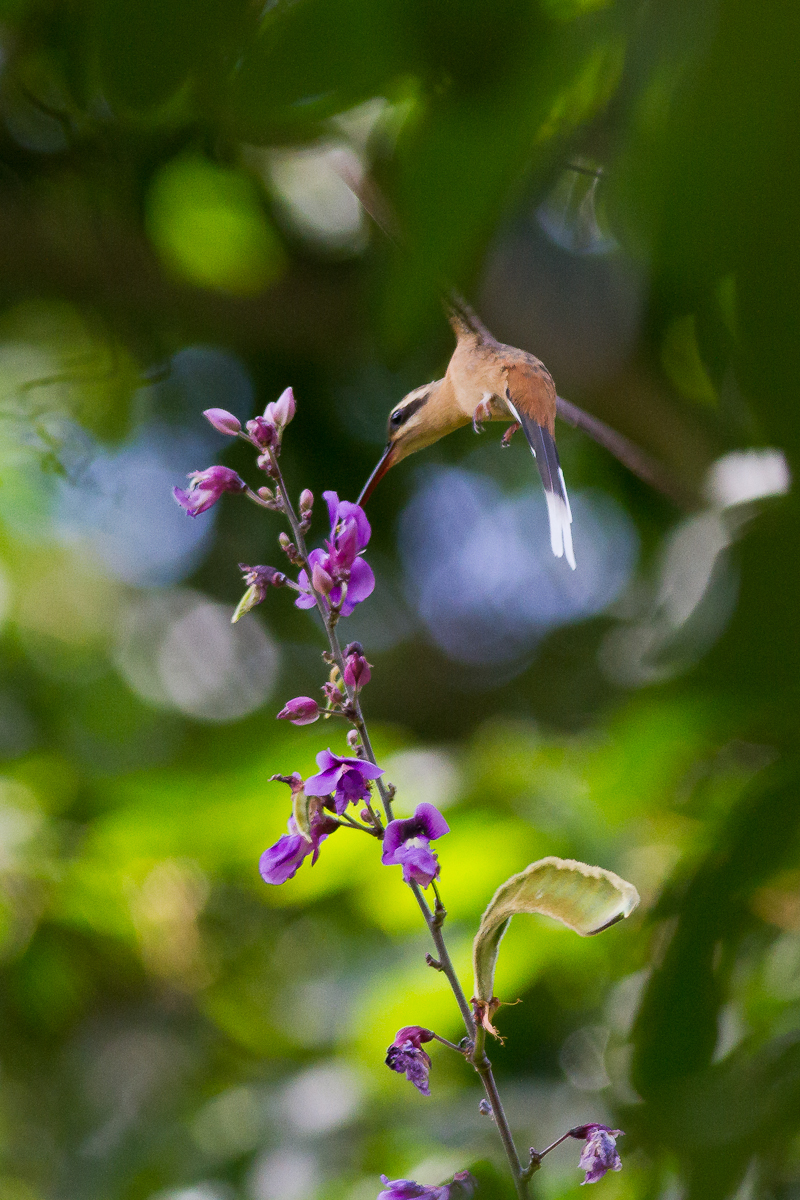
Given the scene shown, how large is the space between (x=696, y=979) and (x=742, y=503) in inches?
5.5

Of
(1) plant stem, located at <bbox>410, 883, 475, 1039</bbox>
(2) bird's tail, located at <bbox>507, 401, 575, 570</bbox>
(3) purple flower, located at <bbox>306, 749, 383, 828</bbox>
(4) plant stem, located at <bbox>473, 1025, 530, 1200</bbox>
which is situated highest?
(2) bird's tail, located at <bbox>507, 401, 575, 570</bbox>

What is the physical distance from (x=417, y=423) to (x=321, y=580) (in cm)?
27

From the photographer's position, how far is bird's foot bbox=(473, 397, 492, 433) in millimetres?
670

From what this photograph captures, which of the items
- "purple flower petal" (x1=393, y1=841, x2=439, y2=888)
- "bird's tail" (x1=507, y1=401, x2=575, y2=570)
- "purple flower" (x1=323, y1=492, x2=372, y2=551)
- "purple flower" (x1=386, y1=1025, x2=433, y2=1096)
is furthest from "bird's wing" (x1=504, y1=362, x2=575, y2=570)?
"purple flower" (x1=386, y1=1025, x2=433, y2=1096)

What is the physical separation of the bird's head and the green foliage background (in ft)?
0.14

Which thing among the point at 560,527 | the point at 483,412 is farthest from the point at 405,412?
the point at 560,527

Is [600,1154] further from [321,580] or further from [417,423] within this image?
[417,423]

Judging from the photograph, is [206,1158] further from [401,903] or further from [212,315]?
[212,315]

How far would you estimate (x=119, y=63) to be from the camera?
1.04 ft

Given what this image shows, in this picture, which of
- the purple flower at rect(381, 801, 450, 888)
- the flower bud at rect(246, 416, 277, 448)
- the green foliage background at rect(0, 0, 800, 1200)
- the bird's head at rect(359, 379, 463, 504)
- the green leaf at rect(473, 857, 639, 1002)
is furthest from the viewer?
the bird's head at rect(359, 379, 463, 504)

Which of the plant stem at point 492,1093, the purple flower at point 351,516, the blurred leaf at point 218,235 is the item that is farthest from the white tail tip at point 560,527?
the blurred leaf at point 218,235

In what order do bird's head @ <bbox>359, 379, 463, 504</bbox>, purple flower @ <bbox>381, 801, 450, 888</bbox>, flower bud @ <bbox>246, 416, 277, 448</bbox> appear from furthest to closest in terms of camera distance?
→ bird's head @ <bbox>359, 379, 463, 504</bbox> < flower bud @ <bbox>246, 416, 277, 448</bbox> < purple flower @ <bbox>381, 801, 450, 888</bbox>

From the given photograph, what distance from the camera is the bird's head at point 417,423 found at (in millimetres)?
750

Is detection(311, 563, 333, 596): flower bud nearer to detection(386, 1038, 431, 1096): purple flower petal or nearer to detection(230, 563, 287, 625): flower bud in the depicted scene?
detection(230, 563, 287, 625): flower bud
